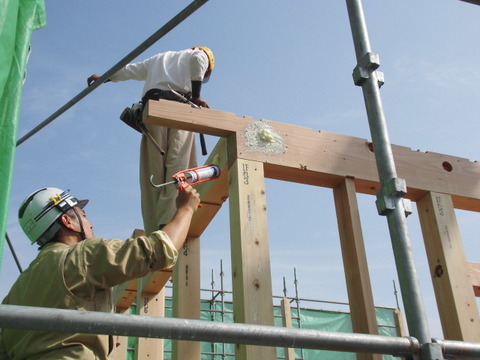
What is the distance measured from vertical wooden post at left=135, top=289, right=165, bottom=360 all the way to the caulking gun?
190 cm

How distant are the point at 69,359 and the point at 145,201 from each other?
74.6 inches

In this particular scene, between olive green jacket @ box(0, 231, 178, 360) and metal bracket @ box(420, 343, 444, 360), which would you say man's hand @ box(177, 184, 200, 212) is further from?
metal bracket @ box(420, 343, 444, 360)

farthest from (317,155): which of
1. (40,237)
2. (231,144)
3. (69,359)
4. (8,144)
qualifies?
(8,144)

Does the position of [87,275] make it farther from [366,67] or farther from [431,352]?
[366,67]

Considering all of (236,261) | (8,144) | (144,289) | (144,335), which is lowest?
(144,335)

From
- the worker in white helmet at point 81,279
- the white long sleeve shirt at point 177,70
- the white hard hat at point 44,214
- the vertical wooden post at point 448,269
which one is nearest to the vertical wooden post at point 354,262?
the vertical wooden post at point 448,269

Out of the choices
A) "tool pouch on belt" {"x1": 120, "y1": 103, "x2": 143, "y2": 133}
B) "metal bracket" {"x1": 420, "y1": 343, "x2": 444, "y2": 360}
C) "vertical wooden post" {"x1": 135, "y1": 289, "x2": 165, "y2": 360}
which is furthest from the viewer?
"vertical wooden post" {"x1": 135, "y1": 289, "x2": 165, "y2": 360}

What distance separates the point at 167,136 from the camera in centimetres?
387

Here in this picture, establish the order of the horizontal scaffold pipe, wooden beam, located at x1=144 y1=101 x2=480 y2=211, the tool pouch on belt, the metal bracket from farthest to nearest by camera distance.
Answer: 1. the tool pouch on belt
2. wooden beam, located at x1=144 y1=101 x2=480 y2=211
3. the metal bracket
4. the horizontal scaffold pipe

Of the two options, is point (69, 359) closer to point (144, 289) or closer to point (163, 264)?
point (163, 264)

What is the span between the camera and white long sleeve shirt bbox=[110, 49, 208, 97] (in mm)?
4016

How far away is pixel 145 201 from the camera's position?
3.87 meters

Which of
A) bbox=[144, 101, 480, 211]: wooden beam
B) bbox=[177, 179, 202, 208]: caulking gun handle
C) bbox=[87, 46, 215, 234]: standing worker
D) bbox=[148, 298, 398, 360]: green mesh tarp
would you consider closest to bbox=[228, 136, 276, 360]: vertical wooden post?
bbox=[144, 101, 480, 211]: wooden beam

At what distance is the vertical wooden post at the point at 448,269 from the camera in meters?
3.20
